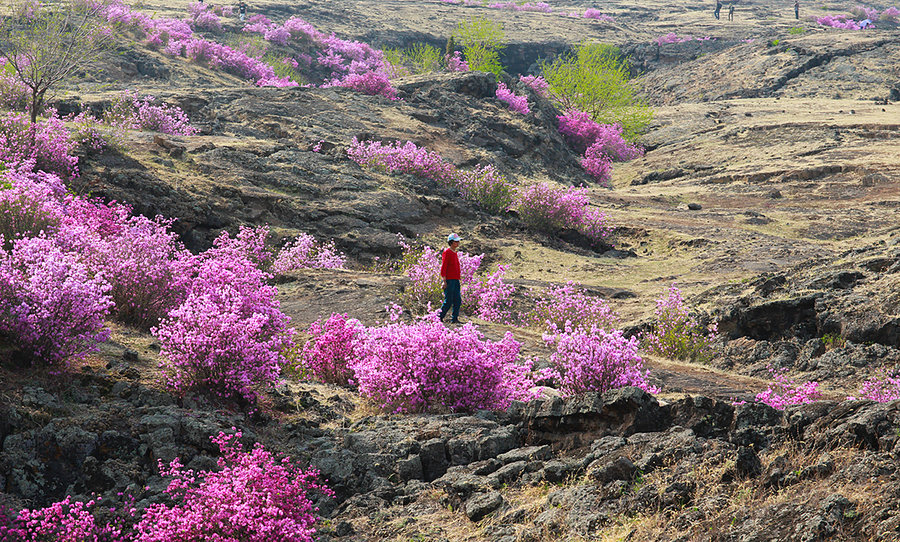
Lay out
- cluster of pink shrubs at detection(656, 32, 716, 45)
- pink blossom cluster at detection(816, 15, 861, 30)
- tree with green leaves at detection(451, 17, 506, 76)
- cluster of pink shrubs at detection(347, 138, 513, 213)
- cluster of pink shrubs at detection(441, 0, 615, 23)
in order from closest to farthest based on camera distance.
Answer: cluster of pink shrubs at detection(347, 138, 513, 213)
tree with green leaves at detection(451, 17, 506, 76)
cluster of pink shrubs at detection(656, 32, 716, 45)
pink blossom cluster at detection(816, 15, 861, 30)
cluster of pink shrubs at detection(441, 0, 615, 23)

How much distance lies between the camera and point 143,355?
7699 millimetres

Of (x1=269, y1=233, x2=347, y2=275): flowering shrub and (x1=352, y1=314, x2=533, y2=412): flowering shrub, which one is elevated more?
(x1=352, y1=314, x2=533, y2=412): flowering shrub

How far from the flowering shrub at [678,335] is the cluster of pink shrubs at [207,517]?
8622mm

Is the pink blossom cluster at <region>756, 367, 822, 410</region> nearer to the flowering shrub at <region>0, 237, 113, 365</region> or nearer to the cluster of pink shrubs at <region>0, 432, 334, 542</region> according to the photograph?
the cluster of pink shrubs at <region>0, 432, 334, 542</region>

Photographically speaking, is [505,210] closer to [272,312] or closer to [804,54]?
[272,312]

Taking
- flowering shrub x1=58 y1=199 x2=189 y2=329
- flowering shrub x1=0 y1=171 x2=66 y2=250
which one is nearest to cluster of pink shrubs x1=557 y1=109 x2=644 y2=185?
flowering shrub x1=0 y1=171 x2=66 y2=250

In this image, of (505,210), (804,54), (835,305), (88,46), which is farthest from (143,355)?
(804,54)

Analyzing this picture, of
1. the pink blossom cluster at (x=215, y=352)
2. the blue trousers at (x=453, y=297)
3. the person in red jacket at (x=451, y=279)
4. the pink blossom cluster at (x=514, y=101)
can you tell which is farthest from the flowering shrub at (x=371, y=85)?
the pink blossom cluster at (x=215, y=352)

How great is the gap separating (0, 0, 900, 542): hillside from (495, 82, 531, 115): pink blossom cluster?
0.48 m

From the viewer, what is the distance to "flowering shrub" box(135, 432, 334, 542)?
4.83 metres

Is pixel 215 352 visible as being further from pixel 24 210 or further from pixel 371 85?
pixel 371 85

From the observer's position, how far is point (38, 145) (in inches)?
594

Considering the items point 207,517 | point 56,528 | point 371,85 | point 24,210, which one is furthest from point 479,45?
point 56,528

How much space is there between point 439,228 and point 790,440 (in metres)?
15.5
